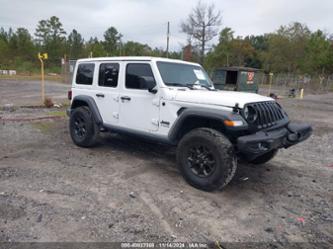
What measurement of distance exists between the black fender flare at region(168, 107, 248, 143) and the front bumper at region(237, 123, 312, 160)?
20cm

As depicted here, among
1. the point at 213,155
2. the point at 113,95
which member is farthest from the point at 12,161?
the point at 213,155

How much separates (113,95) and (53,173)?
177cm

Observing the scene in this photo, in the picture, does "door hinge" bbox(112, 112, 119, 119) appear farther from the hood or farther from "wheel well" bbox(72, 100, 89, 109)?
the hood

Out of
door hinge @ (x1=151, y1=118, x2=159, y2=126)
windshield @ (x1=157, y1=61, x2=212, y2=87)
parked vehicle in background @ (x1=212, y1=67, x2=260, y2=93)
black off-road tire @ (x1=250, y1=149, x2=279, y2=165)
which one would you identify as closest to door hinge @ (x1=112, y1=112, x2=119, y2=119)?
door hinge @ (x1=151, y1=118, x2=159, y2=126)

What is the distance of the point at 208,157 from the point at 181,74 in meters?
1.75

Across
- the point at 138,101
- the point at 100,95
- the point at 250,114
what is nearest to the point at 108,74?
the point at 100,95

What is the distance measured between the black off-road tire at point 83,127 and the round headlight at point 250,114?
3230 millimetres

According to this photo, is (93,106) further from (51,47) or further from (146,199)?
(51,47)

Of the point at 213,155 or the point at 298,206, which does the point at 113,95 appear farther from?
the point at 298,206

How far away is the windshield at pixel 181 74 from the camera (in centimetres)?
→ 481

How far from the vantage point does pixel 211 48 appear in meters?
51.9

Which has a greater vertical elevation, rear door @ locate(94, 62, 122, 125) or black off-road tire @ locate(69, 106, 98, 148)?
rear door @ locate(94, 62, 122, 125)

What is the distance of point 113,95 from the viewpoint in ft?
17.8

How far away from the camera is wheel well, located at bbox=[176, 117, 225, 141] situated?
163 inches
